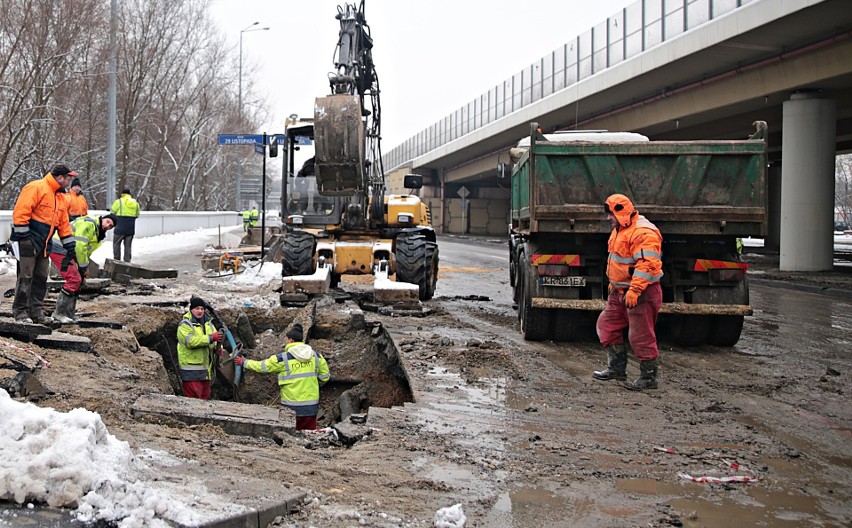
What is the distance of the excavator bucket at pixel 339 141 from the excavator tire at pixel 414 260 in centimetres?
195

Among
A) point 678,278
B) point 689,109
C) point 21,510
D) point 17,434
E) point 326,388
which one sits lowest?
point 326,388

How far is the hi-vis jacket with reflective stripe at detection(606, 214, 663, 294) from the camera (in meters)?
6.97

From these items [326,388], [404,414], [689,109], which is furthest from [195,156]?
[404,414]

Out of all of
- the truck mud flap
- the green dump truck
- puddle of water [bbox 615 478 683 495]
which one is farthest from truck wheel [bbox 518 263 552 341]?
puddle of water [bbox 615 478 683 495]

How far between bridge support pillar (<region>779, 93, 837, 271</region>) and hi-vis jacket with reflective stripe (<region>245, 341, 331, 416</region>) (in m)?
16.6

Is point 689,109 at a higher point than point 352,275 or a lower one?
higher

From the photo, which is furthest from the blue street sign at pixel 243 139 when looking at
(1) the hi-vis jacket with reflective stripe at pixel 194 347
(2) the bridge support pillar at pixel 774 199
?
(2) the bridge support pillar at pixel 774 199

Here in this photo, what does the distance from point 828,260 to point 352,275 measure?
13.6 meters

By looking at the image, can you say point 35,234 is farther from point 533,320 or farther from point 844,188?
point 844,188

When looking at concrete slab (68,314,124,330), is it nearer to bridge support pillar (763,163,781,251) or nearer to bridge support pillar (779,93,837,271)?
bridge support pillar (779,93,837,271)

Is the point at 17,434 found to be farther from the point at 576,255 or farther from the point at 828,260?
the point at 828,260

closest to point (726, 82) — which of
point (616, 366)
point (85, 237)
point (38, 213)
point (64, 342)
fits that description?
point (616, 366)

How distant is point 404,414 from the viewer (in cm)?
600

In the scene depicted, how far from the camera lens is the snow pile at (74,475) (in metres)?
3.29
